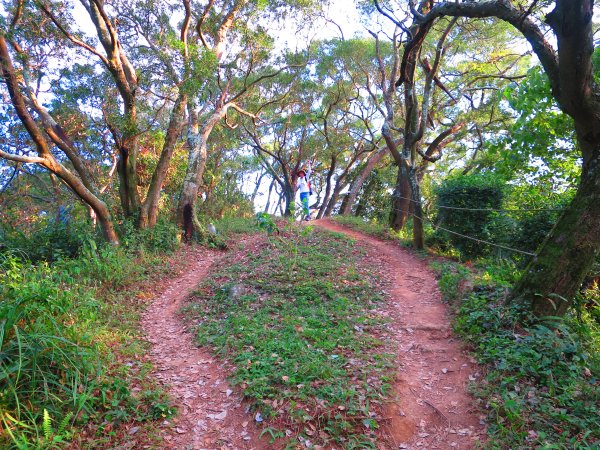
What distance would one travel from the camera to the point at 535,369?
410 centimetres

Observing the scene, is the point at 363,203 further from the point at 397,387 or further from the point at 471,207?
the point at 397,387

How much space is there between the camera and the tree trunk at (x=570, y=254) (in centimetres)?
477

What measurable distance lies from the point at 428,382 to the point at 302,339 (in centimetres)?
180

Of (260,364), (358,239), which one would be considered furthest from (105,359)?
(358,239)

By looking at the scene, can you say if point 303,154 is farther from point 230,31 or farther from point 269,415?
point 269,415

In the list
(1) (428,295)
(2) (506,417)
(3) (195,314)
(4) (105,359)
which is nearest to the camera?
(2) (506,417)

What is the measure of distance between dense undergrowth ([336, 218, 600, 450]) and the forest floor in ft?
0.87

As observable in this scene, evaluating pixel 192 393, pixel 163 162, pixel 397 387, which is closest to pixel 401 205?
pixel 163 162

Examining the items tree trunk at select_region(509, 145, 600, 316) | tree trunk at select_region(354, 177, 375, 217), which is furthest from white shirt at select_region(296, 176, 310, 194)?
tree trunk at select_region(509, 145, 600, 316)

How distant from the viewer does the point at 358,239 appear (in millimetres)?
12203

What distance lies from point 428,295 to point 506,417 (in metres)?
3.83

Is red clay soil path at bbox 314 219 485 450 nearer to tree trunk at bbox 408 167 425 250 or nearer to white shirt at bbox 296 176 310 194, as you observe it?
tree trunk at bbox 408 167 425 250

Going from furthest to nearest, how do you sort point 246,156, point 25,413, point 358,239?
1. point 246,156
2. point 358,239
3. point 25,413

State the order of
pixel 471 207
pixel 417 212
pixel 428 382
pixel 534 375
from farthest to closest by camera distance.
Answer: pixel 417 212 → pixel 471 207 → pixel 428 382 → pixel 534 375
